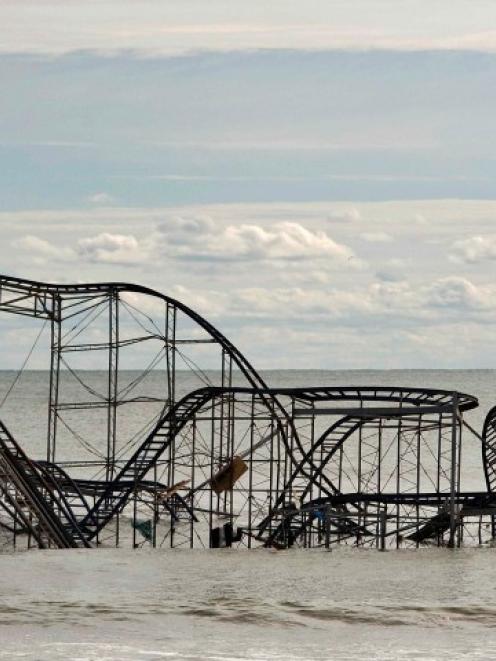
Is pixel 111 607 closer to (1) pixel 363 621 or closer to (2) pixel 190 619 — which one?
(2) pixel 190 619

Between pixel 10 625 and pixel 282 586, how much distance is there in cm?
677

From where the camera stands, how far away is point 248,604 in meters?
23.3

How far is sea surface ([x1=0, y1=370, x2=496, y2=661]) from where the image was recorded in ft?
62.6

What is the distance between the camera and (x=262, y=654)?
18.7m

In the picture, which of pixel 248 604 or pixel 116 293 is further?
pixel 116 293

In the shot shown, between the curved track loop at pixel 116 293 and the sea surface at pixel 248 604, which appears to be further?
the curved track loop at pixel 116 293

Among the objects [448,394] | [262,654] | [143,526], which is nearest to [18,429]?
[143,526]

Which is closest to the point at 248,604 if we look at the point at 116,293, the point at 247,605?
the point at 247,605

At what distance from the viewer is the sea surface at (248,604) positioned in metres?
19.1

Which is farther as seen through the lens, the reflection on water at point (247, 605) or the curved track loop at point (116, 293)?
the curved track loop at point (116, 293)

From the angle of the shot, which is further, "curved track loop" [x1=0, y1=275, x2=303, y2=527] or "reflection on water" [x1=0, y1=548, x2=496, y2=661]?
"curved track loop" [x1=0, y1=275, x2=303, y2=527]

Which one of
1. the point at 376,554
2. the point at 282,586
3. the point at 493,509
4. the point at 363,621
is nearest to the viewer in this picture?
the point at 363,621

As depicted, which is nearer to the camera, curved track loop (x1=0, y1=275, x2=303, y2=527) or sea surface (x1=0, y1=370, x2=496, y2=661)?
sea surface (x1=0, y1=370, x2=496, y2=661)

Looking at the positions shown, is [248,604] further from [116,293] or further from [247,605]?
[116,293]
